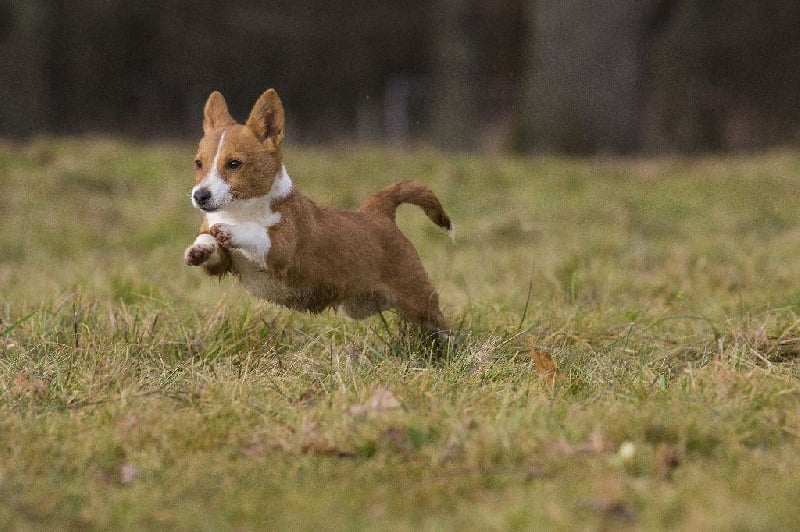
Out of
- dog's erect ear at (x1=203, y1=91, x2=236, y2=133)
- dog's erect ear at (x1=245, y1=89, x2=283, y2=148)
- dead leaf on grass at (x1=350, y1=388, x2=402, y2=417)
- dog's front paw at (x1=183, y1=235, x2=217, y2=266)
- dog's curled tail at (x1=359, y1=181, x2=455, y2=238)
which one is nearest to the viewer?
dead leaf on grass at (x1=350, y1=388, x2=402, y2=417)

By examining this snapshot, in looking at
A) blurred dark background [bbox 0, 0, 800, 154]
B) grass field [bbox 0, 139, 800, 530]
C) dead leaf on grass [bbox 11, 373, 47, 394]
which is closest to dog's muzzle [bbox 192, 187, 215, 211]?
grass field [bbox 0, 139, 800, 530]

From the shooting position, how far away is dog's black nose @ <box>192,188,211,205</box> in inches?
137

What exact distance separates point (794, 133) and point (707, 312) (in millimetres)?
14461

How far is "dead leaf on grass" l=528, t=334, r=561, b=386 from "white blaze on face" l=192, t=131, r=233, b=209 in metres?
1.21

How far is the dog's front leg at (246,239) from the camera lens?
3547mm

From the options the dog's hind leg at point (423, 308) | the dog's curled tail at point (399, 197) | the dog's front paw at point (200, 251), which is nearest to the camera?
the dog's front paw at point (200, 251)

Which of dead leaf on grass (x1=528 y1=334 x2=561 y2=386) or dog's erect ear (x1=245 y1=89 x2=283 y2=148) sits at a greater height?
dog's erect ear (x1=245 y1=89 x2=283 y2=148)

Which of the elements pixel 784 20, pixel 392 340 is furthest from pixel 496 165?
pixel 784 20

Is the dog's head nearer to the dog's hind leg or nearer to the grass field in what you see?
the grass field

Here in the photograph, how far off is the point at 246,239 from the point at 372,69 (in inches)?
708

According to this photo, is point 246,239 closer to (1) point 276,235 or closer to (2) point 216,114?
(1) point 276,235

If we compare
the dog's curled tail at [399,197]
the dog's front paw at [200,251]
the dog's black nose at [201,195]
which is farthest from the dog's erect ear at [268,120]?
the dog's curled tail at [399,197]

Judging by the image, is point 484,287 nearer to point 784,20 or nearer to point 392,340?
point 392,340

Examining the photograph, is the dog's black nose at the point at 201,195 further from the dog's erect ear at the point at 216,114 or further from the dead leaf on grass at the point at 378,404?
the dead leaf on grass at the point at 378,404
